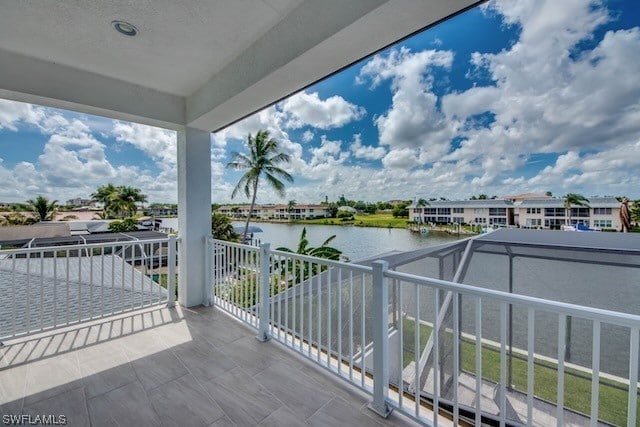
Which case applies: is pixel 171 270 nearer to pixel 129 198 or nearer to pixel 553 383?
pixel 129 198

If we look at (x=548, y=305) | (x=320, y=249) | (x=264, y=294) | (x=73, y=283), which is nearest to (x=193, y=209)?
(x=264, y=294)

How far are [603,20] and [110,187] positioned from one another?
8018mm

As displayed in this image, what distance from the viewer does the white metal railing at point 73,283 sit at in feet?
8.66

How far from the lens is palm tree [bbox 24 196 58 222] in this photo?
10.2ft

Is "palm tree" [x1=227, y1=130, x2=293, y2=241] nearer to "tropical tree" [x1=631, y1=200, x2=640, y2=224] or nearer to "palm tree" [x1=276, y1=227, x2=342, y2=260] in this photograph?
"palm tree" [x1=276, y1=227, x2=342, y2=260]

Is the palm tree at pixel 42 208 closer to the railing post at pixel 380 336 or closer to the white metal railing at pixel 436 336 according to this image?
the white metal railing at pixel 436 336

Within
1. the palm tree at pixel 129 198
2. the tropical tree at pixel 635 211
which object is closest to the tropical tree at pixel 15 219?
the palm tree at pixel 129 198

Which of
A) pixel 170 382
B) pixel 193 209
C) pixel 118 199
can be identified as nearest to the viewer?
pixel 170 382

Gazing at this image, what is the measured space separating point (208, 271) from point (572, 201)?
15.2ft

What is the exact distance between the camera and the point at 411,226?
4191 millimetres

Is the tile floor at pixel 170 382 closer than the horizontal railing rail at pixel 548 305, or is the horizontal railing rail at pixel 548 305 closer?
the horizontal railing rail at pixel 548 305

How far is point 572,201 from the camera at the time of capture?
3.02m

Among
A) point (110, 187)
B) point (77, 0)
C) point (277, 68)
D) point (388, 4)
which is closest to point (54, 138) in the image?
point (110, 187)

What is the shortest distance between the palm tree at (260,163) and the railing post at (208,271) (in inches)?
Answer: 342
